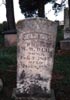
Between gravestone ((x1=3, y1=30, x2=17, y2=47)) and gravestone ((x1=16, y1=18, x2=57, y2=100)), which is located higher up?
gravestone ((x1=16, y1=18, x2=57, y2=100))

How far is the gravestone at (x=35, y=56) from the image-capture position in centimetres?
650

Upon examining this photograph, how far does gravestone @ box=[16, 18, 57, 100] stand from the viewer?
6496 millimetres

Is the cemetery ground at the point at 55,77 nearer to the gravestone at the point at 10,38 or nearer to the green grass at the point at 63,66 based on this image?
the green grass at the point at 63,66

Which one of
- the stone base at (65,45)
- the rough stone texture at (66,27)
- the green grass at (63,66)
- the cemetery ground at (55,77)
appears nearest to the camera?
the cemetery ground at (55,77)

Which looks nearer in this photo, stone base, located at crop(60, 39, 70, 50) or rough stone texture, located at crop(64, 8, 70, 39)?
stone base, located at crop(60, 39, 70, 50)

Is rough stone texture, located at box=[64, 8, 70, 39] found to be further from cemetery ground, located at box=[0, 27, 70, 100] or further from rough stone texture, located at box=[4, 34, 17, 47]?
cemetery ground, located at box=[0, 27, 70, 100]

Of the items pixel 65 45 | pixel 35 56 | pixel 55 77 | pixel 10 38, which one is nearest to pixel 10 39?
pixel 10 38

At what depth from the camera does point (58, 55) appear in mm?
12695

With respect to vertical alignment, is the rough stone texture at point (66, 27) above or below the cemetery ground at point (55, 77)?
above

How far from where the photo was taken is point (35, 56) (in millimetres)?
6555

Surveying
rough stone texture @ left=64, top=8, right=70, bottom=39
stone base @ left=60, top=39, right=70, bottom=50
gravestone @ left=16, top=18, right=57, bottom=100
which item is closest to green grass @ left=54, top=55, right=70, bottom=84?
stone base @ left=60, top=39, right=70, bottom=50

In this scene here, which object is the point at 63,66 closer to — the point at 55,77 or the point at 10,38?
the point at 55,77

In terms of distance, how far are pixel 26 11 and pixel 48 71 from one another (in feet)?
64.4

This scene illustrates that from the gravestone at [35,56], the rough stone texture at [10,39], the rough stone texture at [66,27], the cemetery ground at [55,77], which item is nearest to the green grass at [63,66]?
the cemetery ground at [55,77]
